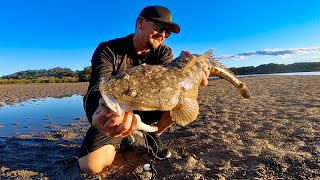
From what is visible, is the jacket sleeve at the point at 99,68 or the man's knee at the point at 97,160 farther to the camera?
the man's knee at the point at 97,160

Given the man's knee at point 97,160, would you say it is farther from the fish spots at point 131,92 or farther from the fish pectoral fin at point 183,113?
the fish spots at point 131,92

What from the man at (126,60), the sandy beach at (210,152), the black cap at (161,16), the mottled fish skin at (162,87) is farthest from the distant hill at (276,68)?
the mottled fish skin at (162,87)

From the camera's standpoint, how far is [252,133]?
5953 millimetres

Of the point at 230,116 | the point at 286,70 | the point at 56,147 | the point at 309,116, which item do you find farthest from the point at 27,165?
the point at 286,70

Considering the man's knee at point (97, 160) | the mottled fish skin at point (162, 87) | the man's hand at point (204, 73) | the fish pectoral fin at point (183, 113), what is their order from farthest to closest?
the man's knee at point (97, 160) → the man's hand at point (204, 73) → the fish pectoral fin at point (183, 113) → the mottled fish skin at point (162, 87)

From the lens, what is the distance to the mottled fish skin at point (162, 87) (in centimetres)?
290

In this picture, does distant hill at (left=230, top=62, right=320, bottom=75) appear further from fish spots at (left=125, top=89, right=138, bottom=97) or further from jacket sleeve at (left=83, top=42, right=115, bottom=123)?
fish spots at (left=125, top=89, right=138, bottom=97)

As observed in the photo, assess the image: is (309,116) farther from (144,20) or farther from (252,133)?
(144,20)

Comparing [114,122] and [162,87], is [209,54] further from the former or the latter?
[114,122]

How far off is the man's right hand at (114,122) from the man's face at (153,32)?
1898mm

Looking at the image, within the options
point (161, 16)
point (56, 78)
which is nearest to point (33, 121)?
point (161, 16)

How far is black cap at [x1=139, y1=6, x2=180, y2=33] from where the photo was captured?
15.1ft

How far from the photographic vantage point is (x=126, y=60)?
5.21 meters

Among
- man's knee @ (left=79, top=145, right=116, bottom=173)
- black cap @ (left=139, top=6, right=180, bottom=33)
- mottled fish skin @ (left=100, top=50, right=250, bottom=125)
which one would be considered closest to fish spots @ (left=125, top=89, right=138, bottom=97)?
mottled fish skin @ (left=100, top=50, right=250, bottom=125)
